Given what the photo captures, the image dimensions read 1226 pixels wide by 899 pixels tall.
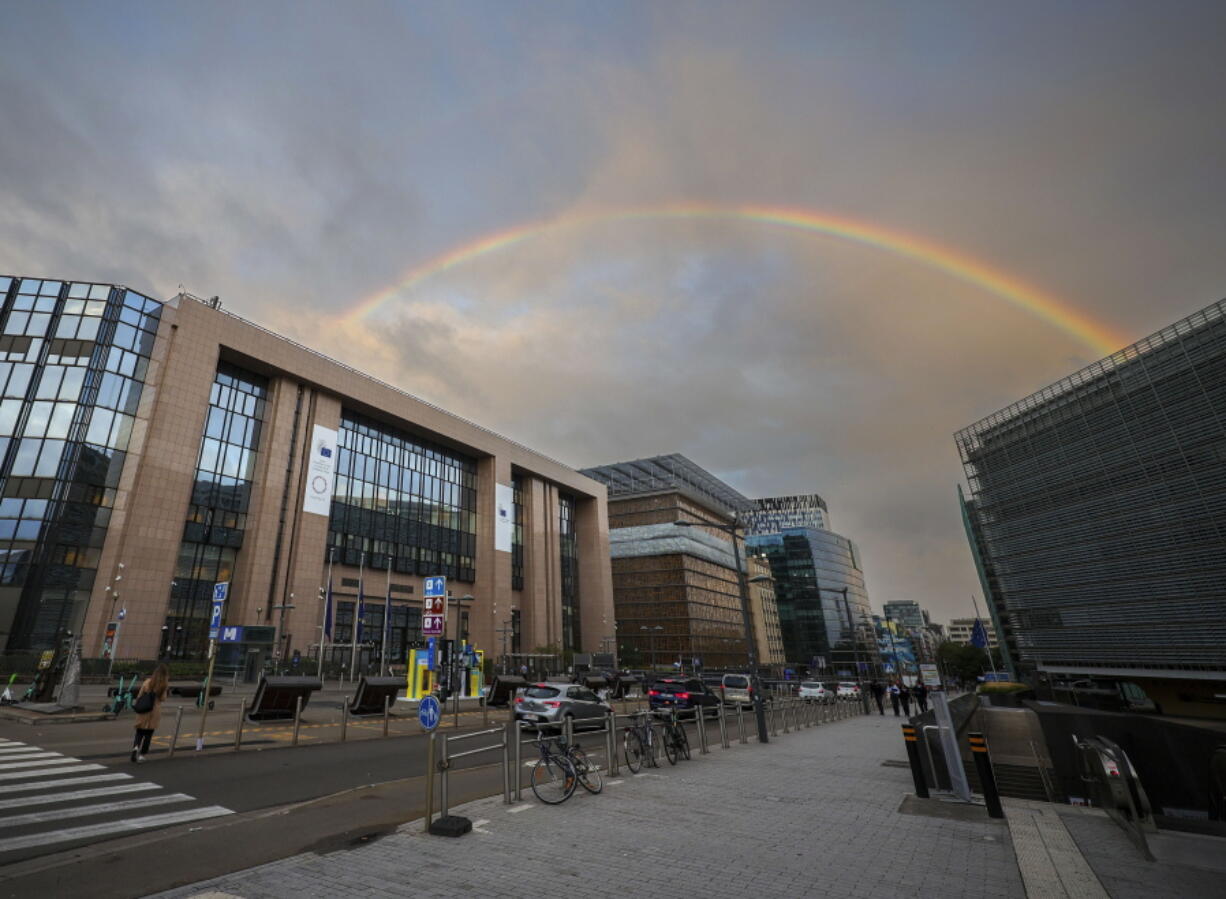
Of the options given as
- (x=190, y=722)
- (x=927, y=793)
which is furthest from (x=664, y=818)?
(x=190, y=722)

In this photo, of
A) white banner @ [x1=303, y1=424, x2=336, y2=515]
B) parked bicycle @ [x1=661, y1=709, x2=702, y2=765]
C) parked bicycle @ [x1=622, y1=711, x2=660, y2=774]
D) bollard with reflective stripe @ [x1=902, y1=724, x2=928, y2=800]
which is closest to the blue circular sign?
parked bicycle @ [x1=622, y1=711, x2=660, y2=774]

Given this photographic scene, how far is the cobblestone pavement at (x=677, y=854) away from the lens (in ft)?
18.4

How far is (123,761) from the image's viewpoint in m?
Result: 12.3

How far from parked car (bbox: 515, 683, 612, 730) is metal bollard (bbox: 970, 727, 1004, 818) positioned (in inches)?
478

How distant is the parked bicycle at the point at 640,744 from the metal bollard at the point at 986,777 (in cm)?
645

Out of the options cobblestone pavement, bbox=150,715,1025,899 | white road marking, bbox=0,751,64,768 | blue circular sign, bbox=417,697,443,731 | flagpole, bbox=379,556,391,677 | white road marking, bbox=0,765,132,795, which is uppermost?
flagpole, bbox=379,556,391,677

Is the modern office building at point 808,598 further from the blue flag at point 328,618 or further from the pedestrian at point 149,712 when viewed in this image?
the pedestrian at point 149,712

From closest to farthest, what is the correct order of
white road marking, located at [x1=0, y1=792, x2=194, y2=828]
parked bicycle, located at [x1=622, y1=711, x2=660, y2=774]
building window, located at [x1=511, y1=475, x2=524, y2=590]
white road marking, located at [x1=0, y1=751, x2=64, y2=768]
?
1. white road marking, located at [x1=0, y1=792, x2=194, y2=828]
2. white road marking, located at [x1=0, y1=751, x2=64, y2=768]
3. parked bicycle, located at [x1=622, y1=711, x2=660, y2=774]
4. building window, located at [x1=511, y1=475, x2=524, y2=590]

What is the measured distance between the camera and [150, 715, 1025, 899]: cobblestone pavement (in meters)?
5.62

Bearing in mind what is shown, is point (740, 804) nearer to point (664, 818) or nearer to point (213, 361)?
point (664, 818)

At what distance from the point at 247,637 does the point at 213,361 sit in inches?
884

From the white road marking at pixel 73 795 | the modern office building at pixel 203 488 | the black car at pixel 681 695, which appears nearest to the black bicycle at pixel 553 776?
the white road marking at pixel 73 795

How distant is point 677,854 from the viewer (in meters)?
6.67

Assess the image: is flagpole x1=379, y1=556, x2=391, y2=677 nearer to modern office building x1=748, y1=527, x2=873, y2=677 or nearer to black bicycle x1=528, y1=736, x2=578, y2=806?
black bicycle x1=528, y1=736, x2=578, y2=806
